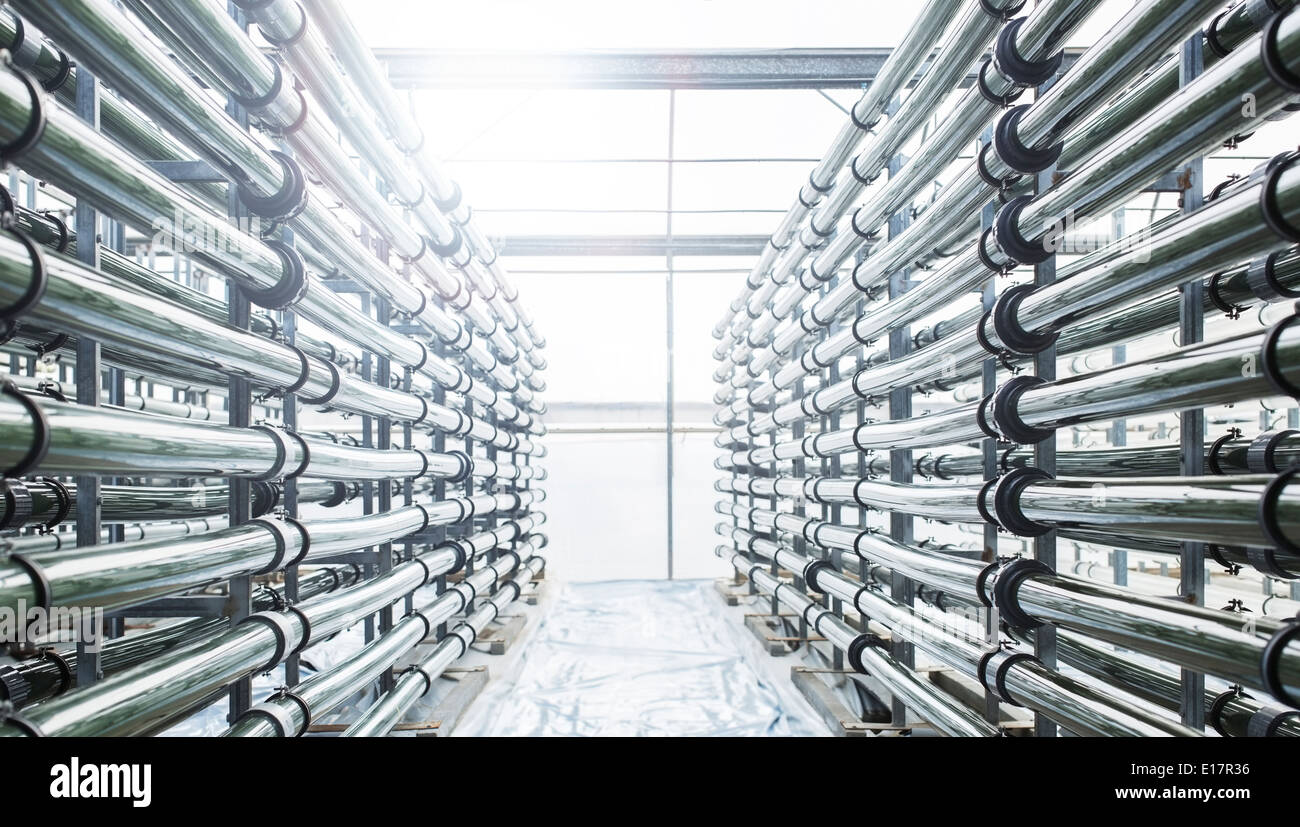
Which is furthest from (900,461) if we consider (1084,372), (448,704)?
(448,704)

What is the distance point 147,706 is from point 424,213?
224 centimetres

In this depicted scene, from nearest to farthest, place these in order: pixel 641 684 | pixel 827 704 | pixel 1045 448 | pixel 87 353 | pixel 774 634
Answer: pixel 87 353
pixel 1045 448
pixel 827 704
pixel 641 684
pixel 774 634

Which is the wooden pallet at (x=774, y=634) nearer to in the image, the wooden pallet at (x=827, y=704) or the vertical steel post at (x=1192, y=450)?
the wooden pallet at (x=827, y=704)

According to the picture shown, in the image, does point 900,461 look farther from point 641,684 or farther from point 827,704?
point 641,684

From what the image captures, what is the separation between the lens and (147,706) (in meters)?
1.26

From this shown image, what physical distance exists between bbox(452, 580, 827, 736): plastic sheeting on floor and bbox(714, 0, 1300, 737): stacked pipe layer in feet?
2.43

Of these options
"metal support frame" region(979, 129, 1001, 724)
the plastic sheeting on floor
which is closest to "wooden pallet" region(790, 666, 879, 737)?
the plastic sheeting on floor

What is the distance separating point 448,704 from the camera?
296 cm

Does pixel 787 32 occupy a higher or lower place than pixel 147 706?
higher

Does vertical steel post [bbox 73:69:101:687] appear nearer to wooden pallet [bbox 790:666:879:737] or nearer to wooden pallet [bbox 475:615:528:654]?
wooden pallet [bbox 790:666:879:737]

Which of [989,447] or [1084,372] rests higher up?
[1084,372]

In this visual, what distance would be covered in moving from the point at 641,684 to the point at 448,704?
102 centimetres
